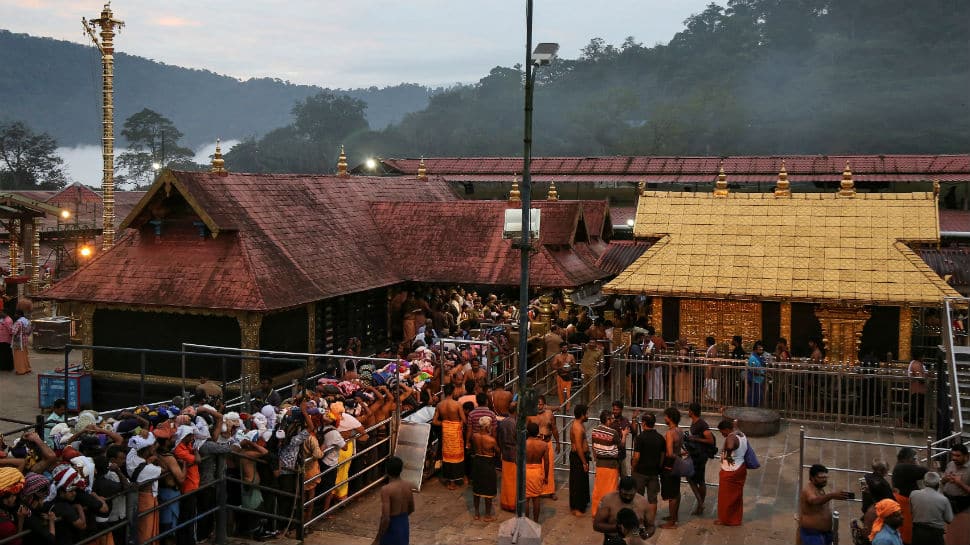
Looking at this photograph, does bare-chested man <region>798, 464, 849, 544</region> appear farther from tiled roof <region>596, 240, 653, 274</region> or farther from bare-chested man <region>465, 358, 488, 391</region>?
tiled roof <region>596, 240, 653, 274</region>

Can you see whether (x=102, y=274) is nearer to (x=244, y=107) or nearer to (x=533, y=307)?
(x=533, y=307)

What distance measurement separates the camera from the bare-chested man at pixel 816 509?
1023cm

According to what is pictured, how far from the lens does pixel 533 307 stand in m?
22.1

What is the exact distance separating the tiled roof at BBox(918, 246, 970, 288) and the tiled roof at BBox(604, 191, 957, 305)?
5778mm

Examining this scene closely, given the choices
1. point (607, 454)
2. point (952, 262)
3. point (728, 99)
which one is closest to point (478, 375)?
point (607, 454)

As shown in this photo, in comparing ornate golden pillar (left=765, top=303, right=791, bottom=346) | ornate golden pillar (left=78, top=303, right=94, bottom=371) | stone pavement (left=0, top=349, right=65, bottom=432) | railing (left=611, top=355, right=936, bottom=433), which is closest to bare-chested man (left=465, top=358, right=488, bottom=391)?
railing (left=611, top=355, right=936, bottom=433)

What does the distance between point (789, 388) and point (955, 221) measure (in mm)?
19228

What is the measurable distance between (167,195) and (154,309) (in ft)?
8.32

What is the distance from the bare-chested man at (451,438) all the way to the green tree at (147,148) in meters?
89.7

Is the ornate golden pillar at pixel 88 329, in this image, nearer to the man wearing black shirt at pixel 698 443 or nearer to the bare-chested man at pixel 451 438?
the bare-chested man at pixel 451 438

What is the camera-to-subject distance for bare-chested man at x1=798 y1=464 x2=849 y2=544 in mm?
10227

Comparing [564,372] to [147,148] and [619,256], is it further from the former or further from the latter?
[147,148]

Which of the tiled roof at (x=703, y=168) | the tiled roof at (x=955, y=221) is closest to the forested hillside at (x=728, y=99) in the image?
the tiled roof at (x=703, y=168)

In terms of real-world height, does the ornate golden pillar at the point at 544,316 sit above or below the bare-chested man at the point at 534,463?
above
